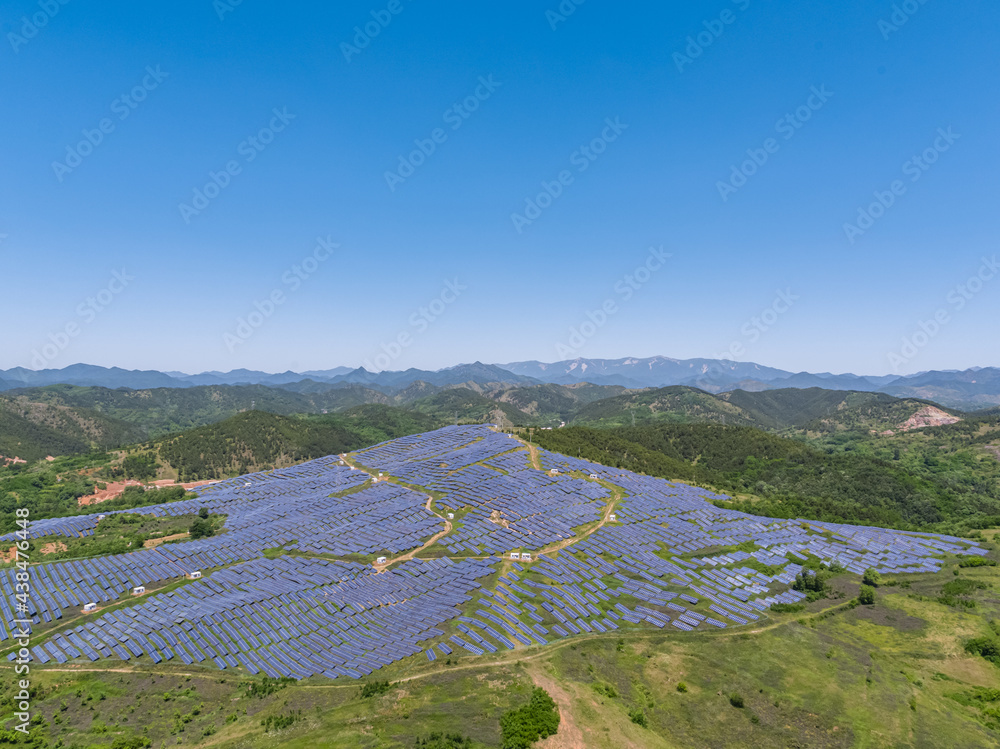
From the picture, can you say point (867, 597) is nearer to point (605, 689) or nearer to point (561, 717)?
point (605, 689)

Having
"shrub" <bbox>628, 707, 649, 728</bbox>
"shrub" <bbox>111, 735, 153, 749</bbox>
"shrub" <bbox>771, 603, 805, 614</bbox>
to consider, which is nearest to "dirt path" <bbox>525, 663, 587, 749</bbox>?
"shrub" <bbox>628, 707, 649, 728</bbox>

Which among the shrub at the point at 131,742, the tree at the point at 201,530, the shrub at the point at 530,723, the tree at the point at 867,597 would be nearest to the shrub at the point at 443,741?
the shrub at the point at 530,723

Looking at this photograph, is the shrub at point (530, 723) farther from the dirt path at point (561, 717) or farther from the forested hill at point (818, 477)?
the forested hill at point (818, 477)

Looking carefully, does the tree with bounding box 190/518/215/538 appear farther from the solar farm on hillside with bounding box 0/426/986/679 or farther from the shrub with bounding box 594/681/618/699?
the shrub with bounding box 594/681/618/699

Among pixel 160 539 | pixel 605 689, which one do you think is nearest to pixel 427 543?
pixel 605 689

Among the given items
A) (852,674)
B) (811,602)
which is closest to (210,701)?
(852,674)
